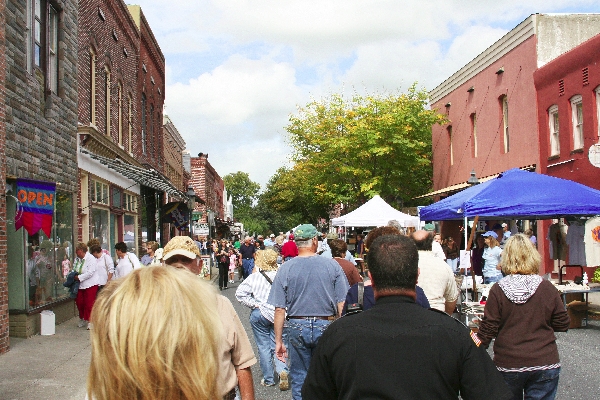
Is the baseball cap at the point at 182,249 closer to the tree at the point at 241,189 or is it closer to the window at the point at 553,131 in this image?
the window at the point at 553,131

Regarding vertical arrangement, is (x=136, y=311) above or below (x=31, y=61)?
below

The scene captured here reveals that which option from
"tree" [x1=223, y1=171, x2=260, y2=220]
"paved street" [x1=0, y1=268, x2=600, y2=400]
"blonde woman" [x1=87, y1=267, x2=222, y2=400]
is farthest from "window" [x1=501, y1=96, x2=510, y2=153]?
"tree" [x1=223, y1=171, x2=260, y2=220]

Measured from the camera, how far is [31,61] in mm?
12570

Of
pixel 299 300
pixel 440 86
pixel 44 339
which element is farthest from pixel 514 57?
pixel 299 300

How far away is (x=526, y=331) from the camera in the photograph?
187 inches

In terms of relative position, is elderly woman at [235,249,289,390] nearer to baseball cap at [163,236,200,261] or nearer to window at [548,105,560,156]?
baseball cap at [163,236,200,261]

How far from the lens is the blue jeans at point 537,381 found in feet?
15.4

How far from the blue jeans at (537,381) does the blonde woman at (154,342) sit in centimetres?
309

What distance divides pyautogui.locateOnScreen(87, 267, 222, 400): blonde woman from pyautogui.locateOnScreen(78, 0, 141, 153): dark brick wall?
15452 millimetres

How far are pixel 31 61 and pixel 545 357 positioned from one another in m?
10.6

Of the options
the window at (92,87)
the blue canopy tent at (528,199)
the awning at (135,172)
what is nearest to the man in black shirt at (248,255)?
the awning at (135,172)

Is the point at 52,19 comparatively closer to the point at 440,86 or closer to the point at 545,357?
the point at 545,357

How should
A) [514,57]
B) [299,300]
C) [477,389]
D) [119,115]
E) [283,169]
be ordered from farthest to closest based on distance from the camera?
[283,169] < [514,57] < [119,115] < [299,300] < [477,389]

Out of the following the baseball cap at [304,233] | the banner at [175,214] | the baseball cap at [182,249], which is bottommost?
the baseball cap at [182,249]
